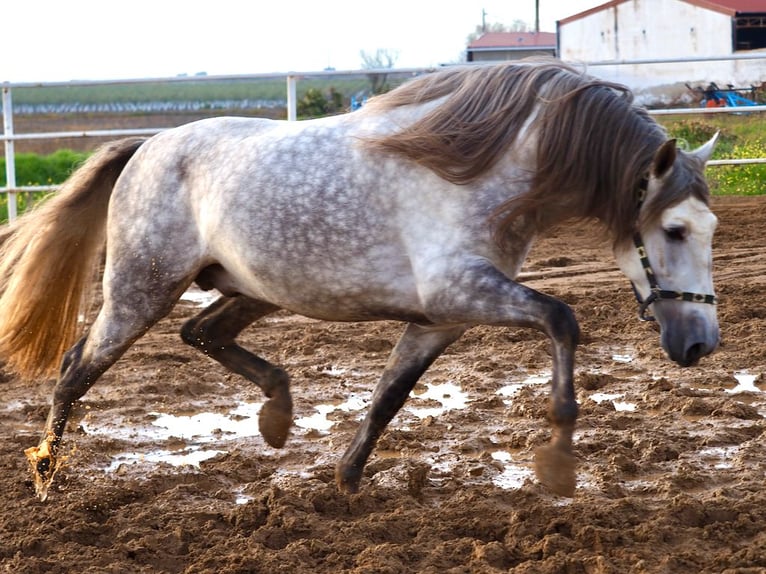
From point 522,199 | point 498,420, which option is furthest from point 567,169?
point 498,420

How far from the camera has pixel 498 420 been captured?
502 centimetres

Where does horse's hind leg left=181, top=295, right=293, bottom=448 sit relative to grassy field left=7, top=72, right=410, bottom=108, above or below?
below

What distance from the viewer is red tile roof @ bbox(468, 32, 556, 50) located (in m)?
42.3

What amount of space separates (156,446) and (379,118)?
1.94m

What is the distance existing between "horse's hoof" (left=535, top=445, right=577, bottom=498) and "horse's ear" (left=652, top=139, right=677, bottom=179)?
0.94 metres

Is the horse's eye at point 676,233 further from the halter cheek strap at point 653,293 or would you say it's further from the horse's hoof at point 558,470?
the horse's hoof at point 558,470

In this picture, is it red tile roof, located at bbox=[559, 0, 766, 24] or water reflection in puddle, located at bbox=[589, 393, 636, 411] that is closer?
water reflection in puddle, located at bbox=[589, 393, 636, 411]

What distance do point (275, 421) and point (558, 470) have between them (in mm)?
1480

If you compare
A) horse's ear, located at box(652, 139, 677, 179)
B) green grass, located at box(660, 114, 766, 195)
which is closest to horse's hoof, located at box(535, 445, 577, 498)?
horse's ear, located at box(652, 139, 677, 179)

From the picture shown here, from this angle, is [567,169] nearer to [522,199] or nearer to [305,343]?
[522,199]

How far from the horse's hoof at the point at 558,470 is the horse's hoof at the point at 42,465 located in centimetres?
193

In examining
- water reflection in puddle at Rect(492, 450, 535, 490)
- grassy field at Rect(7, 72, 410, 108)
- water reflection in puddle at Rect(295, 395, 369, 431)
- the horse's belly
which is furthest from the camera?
grassy field at Rect(7, 72, 410, 108)

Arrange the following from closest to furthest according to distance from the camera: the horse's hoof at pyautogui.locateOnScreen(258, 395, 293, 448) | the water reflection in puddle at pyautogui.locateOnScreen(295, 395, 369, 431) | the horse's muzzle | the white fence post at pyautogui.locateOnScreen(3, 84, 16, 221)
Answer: the horse's muzzle < the horse's hoof at pyautogui.locateOnScreen(258, 395, 293, 448) < the water reflection in puddle at pyautogui.locateOnScreen(295, 395, 369, 431) < the white fence post at pyautogui.locateOnScreen(3, 84, 16, 221)

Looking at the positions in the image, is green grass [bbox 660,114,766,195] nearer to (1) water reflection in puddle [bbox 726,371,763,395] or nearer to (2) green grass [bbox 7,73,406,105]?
(1) water reflection in puddle [bbox 726,371,763,395]
